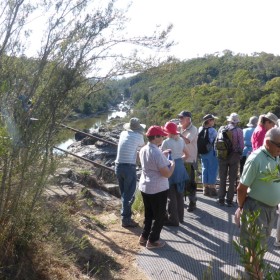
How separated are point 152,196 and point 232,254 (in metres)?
1.14

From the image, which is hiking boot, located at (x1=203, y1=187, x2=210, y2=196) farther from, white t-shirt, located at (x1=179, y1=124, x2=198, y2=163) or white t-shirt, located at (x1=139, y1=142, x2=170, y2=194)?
white t-shirt, located at (x1=139, y1=142, x2=170, y2=194)

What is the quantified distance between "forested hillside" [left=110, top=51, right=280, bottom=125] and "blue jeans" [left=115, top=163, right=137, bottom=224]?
2861cm

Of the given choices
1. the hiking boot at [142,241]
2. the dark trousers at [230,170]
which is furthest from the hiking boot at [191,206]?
the hiking boot at [142,241]

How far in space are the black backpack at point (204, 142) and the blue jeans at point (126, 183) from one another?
66.2 inches

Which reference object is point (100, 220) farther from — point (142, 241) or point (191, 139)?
point (191, 139)

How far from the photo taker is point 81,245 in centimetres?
423

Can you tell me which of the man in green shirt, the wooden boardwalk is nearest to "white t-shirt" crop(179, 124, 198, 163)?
the wooden boardwalk

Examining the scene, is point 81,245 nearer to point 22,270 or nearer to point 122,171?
point 22,270

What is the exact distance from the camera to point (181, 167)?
5.53 m

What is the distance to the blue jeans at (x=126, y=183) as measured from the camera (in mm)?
5465

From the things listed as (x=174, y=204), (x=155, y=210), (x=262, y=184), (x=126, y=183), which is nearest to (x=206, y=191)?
(x=174, y=204)

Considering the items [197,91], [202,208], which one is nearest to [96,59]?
[202,208]

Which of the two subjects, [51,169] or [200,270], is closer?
[51,169]

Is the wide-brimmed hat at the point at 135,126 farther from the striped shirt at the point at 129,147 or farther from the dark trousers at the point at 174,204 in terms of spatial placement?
the dark trousers at the point at 174,204
